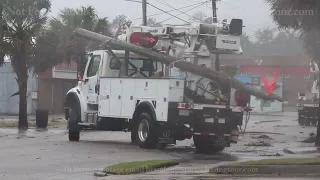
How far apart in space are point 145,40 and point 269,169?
7.03m

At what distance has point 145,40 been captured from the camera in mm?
17109

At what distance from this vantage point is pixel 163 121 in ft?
50.2

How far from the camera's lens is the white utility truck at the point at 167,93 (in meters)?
15.3

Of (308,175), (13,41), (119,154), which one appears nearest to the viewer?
(308,175)

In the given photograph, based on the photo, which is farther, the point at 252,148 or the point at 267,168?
the point at 252,148

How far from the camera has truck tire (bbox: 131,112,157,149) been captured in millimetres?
15727

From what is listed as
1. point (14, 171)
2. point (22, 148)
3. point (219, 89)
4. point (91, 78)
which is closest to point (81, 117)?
point (91, 78)

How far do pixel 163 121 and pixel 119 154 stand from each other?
4.76 ft

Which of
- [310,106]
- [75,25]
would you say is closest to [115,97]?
[75,25]

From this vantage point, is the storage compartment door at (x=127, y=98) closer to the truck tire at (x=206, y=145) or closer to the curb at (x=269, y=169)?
the truck tire at (x=206, y=145)

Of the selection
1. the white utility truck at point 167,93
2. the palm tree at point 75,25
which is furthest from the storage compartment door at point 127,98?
the palm tree at point 75,25

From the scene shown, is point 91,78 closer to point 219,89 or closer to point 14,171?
point 219,89

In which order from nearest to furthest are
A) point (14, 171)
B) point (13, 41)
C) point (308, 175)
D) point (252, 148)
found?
point (308, 175) → point (14, 171) → point (252, 148) → point (13, 41)

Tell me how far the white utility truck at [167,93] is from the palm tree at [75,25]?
40.9 feet
